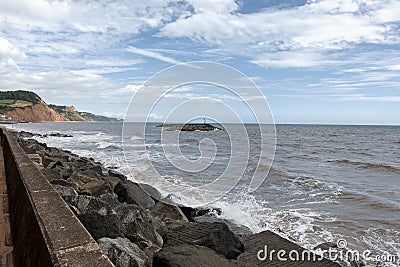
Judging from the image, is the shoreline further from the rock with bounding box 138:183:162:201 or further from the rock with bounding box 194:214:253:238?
the rock with bounding box 138:183:162:201

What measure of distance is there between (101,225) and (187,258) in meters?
1.05

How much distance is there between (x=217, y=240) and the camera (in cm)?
437

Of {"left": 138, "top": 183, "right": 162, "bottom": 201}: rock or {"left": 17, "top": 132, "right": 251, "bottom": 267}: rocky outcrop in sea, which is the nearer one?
{"left": 17, "top": 132, "right": 251, "bottom": 267}: rocky outcrop in sea

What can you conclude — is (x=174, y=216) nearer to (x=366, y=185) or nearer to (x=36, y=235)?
(x=36, y=235)

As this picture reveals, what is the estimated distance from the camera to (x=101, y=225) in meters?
3.79

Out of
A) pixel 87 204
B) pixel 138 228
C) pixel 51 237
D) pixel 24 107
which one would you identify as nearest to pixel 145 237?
pixel 138 228

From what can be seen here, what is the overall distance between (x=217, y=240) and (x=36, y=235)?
254 cm

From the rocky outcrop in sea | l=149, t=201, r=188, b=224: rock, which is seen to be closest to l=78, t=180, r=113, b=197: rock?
the rocky outcrop in sea

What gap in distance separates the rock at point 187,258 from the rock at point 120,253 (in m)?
0.20

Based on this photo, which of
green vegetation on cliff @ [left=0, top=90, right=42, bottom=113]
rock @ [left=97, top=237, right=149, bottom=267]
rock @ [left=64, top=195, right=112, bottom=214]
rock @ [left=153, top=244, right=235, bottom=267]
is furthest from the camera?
green vegetation on cliff @ [left=0, top=90, right=42, bottom=113]

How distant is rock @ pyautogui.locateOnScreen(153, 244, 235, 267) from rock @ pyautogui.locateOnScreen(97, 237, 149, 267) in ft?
0.65

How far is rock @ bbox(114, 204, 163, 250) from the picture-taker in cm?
425

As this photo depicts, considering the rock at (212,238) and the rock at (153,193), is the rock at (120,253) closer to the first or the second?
the rock at (212,238)

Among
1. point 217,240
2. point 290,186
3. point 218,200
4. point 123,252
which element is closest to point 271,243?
point 217,240
